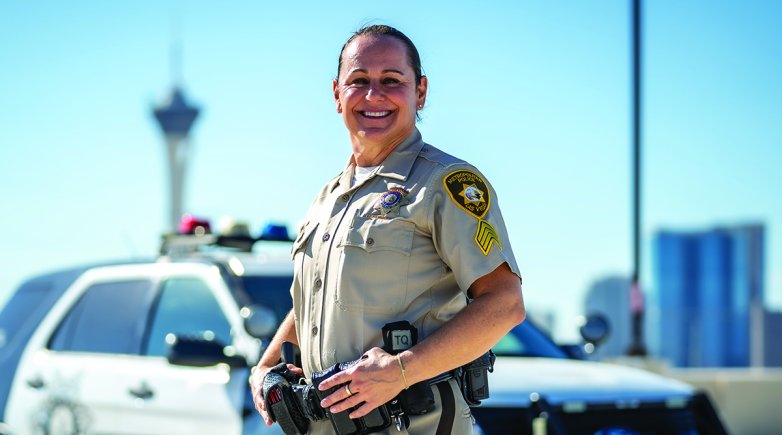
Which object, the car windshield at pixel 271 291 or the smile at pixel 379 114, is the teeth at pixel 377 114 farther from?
the car windshield at pixel 271 291

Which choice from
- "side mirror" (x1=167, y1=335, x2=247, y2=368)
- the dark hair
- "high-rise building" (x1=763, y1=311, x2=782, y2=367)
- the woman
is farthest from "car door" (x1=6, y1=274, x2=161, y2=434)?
"high-rise building" (x1=763, y1=311, x2=782, y2=367)

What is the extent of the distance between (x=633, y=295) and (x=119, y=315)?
393 inches

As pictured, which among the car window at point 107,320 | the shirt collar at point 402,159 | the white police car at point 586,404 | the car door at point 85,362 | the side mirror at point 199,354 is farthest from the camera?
the car window at point 107,320

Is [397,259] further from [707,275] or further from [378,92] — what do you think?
[707,275]

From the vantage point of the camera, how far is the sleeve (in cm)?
319

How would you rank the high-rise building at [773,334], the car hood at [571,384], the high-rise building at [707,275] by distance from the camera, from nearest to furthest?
1. the car hood at [571,384]
2. the high-rise building at [773,334]
3. the high-rise building at [707,275]

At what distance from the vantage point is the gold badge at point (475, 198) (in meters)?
3.21

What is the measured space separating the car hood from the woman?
1.88m

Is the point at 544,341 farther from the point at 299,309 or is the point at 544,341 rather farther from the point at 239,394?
the point at 299,309

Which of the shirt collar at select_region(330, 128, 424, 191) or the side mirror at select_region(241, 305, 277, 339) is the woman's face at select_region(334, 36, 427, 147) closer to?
the shirt collar at select_region(330, 128, 424, 191)

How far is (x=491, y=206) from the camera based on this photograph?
3291mm

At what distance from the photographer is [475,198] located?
10.7ft

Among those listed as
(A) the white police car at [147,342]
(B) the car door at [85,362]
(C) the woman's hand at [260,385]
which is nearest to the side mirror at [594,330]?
(A) the white police car at [147,342]

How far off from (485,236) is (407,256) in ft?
0.67
